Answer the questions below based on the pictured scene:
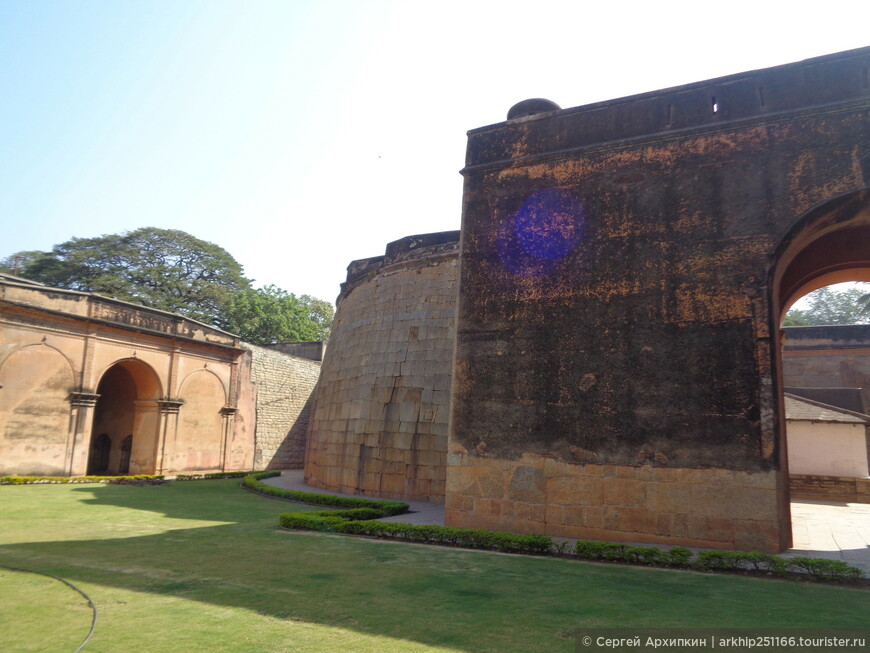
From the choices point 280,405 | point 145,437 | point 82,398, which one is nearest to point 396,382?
point 82,398

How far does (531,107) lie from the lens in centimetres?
991

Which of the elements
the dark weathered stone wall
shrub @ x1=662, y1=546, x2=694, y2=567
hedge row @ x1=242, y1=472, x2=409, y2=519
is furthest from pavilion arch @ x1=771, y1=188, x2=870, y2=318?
hedge row @ x1=242, y1=472, x2=409, y2=519

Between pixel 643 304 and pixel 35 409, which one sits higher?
pixel 643 304

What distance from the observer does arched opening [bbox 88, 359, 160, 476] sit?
68.2ft

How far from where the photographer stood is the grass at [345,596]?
13.5 feet

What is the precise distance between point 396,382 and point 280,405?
47.4 feet

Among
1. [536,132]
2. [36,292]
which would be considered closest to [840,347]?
[536,132]

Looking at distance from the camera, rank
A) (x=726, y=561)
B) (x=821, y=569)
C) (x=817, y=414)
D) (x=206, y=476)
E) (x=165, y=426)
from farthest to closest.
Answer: (x=165, y=426), (x=206, y=476), (x=817, y=414), (x=726, y=561), (x=821, y=569)

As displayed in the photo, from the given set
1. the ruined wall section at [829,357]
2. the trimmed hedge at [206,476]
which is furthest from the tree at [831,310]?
the trimmed hedge at [206,476]

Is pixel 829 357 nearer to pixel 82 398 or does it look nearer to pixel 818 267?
pixel 818 267

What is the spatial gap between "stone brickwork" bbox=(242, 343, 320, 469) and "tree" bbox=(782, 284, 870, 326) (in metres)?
34.1

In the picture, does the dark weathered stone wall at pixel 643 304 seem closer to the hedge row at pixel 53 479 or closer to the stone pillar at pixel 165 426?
the hedge row at pixel 53 479

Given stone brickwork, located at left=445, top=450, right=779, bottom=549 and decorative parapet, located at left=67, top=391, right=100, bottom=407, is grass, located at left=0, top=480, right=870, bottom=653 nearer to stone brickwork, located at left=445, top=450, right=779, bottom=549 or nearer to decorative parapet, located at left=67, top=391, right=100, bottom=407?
stone brickwork, located at left=445, top=450, right=779, bottom=549

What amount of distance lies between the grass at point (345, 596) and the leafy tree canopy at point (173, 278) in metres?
28.7
